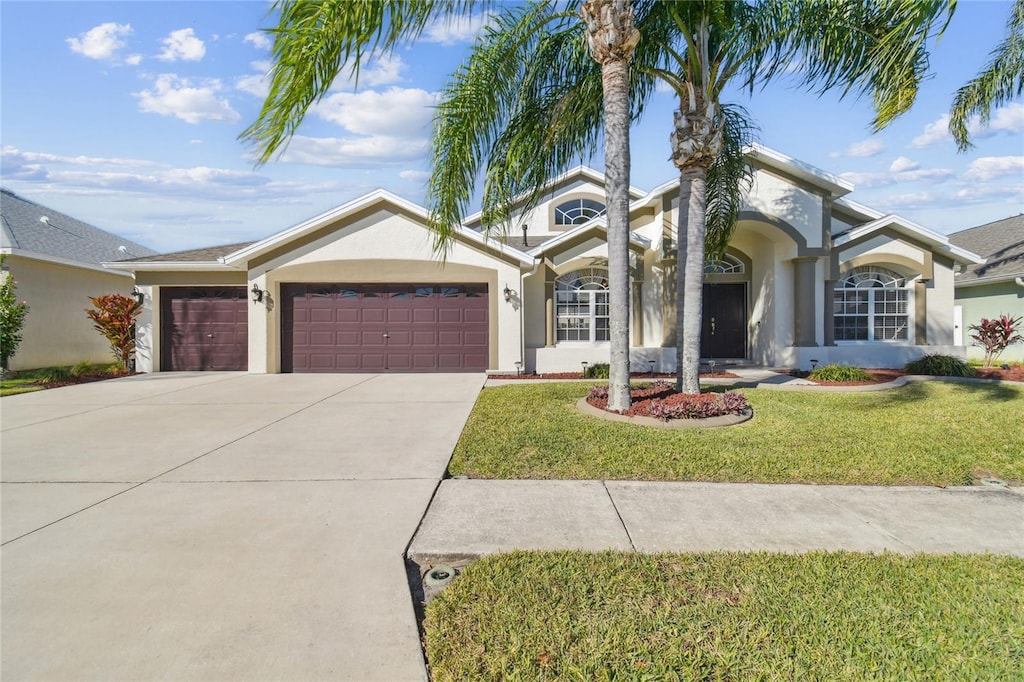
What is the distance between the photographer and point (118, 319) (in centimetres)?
1484

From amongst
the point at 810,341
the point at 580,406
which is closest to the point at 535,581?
the point at 580,406

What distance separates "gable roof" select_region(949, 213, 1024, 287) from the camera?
679 inches

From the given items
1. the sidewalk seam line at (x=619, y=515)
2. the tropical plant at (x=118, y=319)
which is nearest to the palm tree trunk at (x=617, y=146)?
the sidewalk seam line at (x=619, y=515)

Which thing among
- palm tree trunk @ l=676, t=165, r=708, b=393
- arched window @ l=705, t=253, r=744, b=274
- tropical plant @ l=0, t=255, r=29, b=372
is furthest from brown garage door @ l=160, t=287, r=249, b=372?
arched window @ l=705, t=253, r=744, b=274

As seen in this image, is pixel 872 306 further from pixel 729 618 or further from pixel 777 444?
pixel 729 618

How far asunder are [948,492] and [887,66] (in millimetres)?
5764

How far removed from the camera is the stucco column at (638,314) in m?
15.3

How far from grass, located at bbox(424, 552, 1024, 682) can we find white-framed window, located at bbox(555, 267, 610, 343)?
1208cm

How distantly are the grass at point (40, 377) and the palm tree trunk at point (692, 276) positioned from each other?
1379 centimetres

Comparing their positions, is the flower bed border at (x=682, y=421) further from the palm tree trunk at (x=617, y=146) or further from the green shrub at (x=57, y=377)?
the green shrub at (x=57, y=377)

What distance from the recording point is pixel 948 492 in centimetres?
525

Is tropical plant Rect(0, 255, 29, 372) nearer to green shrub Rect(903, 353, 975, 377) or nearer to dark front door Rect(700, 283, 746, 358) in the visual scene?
dark front door Rect(700, 283, 746, 358)

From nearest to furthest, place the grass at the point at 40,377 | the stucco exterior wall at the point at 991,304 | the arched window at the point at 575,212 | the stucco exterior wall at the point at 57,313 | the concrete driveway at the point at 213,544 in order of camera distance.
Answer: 1. the concrete driveway at the point at 213,544
2. the grass at the point at 40,377
3. the stucco exterior wall at the point at 57,313
4. the stucco exterior wall at the point at 991,304
5. the arched window at the point at 575,212

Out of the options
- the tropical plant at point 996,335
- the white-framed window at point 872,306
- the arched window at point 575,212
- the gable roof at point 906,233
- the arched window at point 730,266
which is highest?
the arched window at point 575,212
